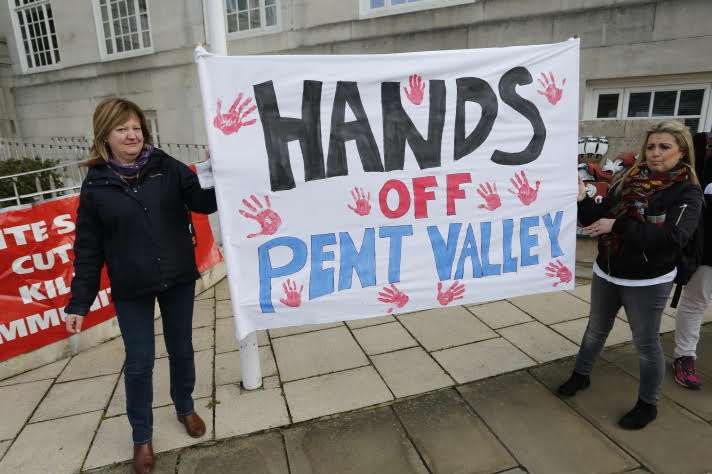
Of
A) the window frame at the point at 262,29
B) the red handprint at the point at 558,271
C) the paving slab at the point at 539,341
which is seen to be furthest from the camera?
the window frame at the point at 262,29

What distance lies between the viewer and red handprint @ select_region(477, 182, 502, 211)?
2.79m

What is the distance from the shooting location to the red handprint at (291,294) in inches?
104

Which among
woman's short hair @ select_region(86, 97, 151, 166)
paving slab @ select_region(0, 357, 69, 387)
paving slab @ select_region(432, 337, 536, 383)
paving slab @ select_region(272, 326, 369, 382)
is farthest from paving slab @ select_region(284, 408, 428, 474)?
paving slab @ select_region(0, 357, 69, 387)

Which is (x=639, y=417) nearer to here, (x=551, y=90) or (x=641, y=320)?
(x=641, y=320)

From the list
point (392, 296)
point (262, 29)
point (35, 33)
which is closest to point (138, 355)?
point (392, 296)

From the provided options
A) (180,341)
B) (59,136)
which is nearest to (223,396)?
(180,341)

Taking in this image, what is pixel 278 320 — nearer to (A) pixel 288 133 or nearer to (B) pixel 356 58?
(A) pixel 288 133

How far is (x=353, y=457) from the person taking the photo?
2.61 m

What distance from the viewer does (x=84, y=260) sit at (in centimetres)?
233

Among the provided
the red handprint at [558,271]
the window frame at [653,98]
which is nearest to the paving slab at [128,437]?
the red handprint at [558,271]

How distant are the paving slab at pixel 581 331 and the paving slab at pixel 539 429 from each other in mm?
799

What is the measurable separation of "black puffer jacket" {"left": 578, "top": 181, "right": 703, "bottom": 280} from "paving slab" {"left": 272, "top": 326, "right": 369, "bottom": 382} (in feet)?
6.42

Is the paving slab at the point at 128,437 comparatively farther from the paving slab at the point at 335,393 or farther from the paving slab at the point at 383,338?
the paving slab at the point at 383,338

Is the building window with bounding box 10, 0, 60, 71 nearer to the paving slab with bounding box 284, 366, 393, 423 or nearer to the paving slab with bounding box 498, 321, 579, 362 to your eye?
the paving slab with bounding box 284, 366, 393, 423
